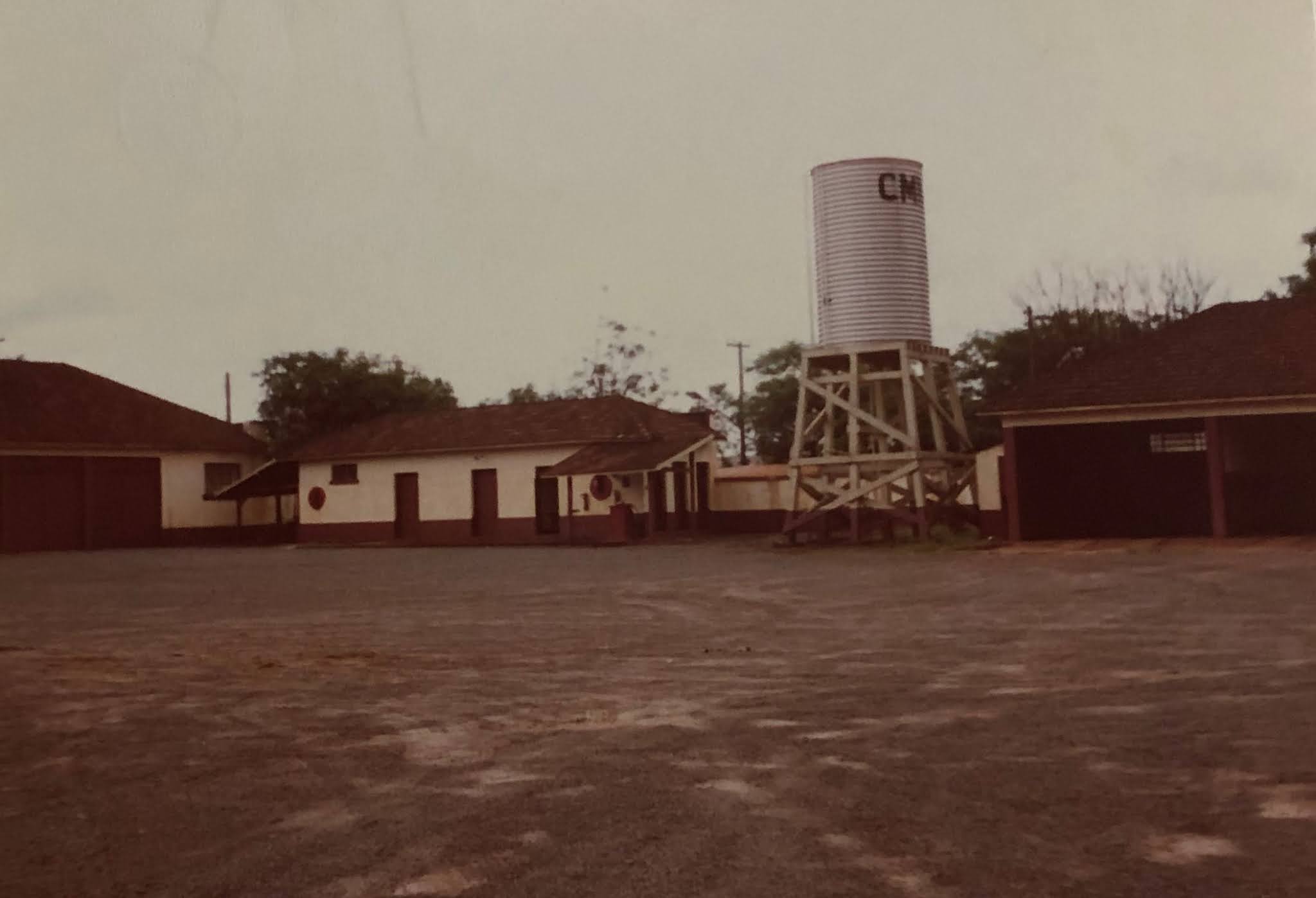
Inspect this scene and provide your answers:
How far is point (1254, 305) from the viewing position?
24156 mm

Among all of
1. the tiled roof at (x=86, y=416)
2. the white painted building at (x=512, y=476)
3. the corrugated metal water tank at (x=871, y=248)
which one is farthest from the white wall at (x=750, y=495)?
the tiled roof at (x=86, y=416)

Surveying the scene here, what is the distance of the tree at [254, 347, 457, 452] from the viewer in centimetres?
4409

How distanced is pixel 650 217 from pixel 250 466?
20.4 meters

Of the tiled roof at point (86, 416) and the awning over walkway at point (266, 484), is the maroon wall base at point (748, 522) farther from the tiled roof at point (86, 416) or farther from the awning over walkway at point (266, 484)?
the tiled roof at point (86, 416)

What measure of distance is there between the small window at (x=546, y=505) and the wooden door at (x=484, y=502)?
139cm

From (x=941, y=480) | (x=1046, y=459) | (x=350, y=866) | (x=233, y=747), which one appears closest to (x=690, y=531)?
(x=941, y=480)

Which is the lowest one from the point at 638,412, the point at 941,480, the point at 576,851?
the point at 576,851

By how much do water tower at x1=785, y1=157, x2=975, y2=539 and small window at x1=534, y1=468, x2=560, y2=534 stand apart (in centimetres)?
1018

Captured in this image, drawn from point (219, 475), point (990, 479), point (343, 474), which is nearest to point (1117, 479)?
point (990, 479)

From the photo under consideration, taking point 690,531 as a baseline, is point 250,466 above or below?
above

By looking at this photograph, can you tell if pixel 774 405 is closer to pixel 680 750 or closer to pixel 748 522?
pixel 748 522

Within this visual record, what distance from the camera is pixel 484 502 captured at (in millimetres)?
36562

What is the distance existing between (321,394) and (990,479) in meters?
25.7

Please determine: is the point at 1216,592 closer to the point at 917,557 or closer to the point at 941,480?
the point at 917,557
